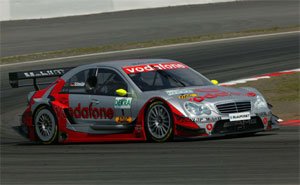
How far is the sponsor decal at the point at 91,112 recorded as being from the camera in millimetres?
10195

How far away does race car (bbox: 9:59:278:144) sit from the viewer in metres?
9.30

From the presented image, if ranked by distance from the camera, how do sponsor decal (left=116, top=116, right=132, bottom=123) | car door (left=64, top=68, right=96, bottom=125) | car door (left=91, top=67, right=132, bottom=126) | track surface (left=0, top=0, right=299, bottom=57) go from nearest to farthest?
sponsor decal (left=116, top=116, right=132, bottom=123), car door (left=91, top=67, right=132, bottom=126), car door (left=64, top=68, right=96, bottom=125), track surface (left=0, top=0, right=299, bottom=57)

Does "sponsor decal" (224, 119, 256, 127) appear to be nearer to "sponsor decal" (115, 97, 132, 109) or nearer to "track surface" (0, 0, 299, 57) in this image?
"sponsor decal" (115, 97, 132, 109)

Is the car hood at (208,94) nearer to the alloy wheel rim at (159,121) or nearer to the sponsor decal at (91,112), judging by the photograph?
the alloy wheel rim at (159,121)

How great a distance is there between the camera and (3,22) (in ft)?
94.1

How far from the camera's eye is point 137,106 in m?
9.75

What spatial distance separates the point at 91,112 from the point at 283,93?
5.39 meters

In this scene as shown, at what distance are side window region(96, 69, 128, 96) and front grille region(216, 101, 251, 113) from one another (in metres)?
1.55

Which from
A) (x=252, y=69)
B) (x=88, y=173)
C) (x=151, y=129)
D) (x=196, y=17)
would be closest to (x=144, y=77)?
(x=151, y=129)

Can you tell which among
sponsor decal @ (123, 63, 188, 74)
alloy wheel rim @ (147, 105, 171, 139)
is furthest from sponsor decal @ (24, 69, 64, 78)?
alloy wheel rim @ (147, 105, 171, 139)

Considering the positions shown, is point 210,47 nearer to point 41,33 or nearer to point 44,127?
point 41,33

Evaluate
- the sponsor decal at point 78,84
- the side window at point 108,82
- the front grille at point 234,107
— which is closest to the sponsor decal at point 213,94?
the front grille at point 234,107

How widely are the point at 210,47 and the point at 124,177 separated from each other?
15199 millimetres

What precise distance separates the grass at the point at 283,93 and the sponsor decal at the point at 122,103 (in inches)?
128
